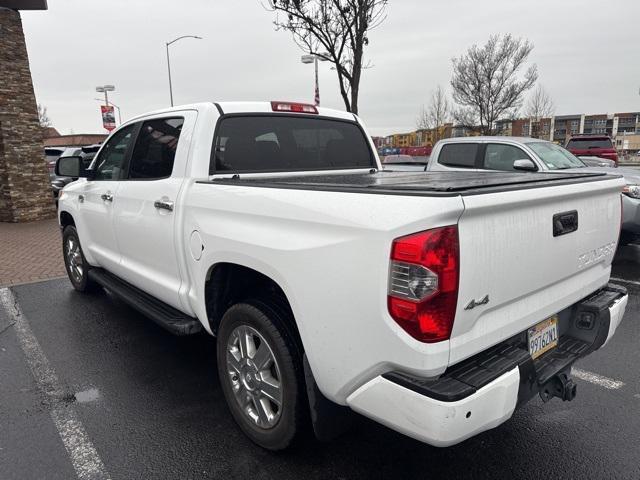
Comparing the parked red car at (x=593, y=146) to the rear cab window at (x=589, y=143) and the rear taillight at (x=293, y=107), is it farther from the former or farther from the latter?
the rear taillight at (x=293, y=107)

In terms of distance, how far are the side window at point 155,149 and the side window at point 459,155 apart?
622 cm

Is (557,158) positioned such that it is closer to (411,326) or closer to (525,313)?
(525,313)

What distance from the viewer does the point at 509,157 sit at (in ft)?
26.6

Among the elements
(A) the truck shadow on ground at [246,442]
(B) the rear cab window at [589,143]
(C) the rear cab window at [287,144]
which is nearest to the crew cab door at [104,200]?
(A) the truck shadow on ground at [246,442]

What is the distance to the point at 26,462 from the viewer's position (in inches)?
103

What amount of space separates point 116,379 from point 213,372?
71 cm

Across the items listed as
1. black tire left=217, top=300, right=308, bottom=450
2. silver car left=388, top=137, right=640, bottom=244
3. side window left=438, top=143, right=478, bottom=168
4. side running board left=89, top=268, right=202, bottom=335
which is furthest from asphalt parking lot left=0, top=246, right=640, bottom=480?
side window left=438, top=143, right=478, bottom=168

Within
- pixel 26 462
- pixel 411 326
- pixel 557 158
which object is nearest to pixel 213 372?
pixel 26 462

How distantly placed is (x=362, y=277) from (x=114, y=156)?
333 centimetres

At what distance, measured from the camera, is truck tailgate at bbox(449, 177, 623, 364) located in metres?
1.85

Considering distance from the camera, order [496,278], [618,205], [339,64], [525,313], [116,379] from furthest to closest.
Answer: [339,64] < [116,379] < [618,205] < [525,313] < [496,278]

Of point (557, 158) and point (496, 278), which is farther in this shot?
point (557, 158)

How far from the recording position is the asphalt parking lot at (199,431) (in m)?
2.55

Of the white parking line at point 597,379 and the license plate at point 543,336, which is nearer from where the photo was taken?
the license plate at point 543,336
